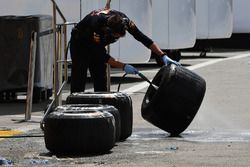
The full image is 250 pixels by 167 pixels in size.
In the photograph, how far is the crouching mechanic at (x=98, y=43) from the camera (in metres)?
9.41

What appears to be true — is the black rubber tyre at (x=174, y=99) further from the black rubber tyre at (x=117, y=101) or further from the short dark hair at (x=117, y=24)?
the short dark hair at (x=117, y=24)

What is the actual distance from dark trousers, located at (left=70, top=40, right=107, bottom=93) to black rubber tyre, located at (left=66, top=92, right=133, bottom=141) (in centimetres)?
76

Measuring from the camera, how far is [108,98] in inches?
364

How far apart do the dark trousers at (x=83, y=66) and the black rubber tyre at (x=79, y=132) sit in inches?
70.6

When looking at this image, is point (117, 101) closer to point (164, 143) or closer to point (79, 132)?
point (164, 143)

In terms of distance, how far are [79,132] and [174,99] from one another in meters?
1.55

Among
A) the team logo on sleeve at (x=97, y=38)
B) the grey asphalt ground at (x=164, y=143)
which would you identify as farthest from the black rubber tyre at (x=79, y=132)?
the team logo on sleeve at (x=97, y=38)

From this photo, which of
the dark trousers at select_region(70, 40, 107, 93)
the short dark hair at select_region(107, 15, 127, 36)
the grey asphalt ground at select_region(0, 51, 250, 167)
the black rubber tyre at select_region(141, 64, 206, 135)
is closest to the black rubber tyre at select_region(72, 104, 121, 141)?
the grey asphalt ground at select_region(0, 51, 250, 167)

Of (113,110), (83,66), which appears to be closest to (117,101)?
(113,110)

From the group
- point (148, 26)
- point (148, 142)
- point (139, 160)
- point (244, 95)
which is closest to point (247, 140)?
point (148, 142)

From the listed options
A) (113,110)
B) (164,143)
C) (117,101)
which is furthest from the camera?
(117,101)

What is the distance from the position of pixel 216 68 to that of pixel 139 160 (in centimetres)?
1576

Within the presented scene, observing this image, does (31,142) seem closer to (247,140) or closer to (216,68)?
(247,140)

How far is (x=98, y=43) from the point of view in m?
9.70
